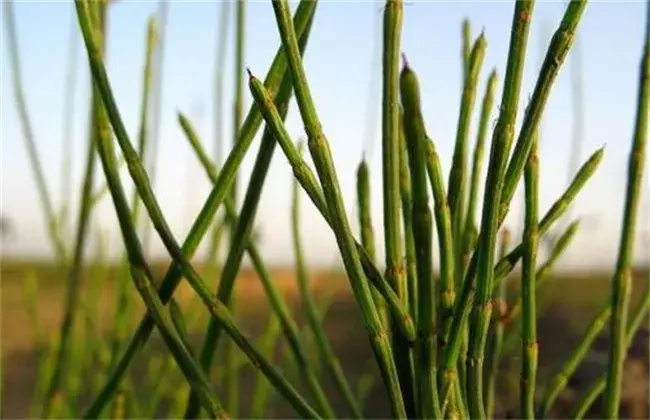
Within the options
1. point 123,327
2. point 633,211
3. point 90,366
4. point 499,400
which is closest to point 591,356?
point 499,400

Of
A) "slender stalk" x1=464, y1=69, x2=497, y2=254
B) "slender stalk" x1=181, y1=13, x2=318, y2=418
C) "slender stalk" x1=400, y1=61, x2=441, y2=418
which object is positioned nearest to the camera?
"slender stalk" x1=400, y1=61, x2=441, y2=418

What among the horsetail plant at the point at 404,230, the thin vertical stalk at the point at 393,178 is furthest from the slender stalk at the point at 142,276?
the thin vertical stalk at the point at 393,178

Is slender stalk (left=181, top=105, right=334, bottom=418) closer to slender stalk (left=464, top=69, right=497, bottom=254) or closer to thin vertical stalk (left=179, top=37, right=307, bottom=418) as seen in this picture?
thin vertical stalk (left=179, top=37, right=307, bottom=418)

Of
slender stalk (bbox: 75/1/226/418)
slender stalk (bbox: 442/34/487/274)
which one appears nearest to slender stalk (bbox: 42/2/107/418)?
slender stalk (bbox: 75/1/226/418)

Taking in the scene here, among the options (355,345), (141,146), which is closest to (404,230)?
(141,146)

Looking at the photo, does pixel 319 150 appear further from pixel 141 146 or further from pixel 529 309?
pixel 141 146

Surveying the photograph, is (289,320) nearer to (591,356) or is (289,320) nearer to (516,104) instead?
(516,104)

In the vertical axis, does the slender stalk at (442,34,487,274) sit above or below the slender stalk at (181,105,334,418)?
above

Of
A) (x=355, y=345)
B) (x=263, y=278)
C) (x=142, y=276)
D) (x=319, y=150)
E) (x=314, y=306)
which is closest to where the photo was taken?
(x=319, y=150)
